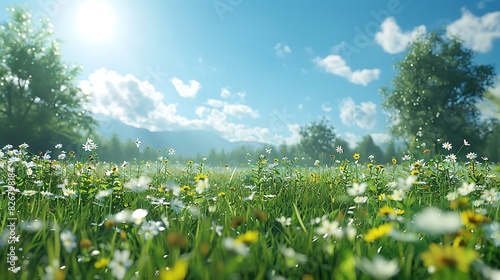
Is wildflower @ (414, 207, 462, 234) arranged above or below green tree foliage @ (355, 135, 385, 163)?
below

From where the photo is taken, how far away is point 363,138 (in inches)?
3184

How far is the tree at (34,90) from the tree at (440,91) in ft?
91.8

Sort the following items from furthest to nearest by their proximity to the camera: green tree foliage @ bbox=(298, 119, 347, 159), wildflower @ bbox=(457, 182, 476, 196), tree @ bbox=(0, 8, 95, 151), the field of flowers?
green tree foliage @ bbox=(298, 119, 347, 159) → tree @ bbox=(0, 8, 95, 151) → wildflower @ bbox=(457, 182, 476, 196) → the field of flowers

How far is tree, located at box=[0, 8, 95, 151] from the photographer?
24891 millimetres

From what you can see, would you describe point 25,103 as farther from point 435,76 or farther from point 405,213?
point 435,76

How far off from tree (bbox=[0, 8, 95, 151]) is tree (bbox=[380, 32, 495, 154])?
28.0 m

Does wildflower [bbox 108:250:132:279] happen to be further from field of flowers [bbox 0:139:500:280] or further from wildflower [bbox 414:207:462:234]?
wildflower [bbox 414:207:462:234]

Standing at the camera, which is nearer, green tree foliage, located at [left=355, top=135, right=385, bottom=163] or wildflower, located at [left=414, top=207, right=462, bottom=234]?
wildflower, located at [left=414, top=207, right=462, bottom=234]

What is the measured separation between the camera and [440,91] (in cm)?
3189

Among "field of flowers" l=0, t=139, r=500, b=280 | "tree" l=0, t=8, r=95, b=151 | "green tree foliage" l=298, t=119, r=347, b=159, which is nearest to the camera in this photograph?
"field of flowers" l=0, t=139, r=500, b=280

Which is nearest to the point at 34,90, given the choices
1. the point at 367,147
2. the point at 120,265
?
the point at 120,265

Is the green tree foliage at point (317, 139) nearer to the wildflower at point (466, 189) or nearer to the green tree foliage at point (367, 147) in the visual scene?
the green tree foliage at point (367, 147)

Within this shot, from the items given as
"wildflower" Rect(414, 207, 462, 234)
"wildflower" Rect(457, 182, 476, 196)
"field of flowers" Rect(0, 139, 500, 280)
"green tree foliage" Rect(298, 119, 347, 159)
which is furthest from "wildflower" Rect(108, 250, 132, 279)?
"green tree foliage" Rect(298, 119, 347, 159)

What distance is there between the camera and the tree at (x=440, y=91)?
3116 cm
